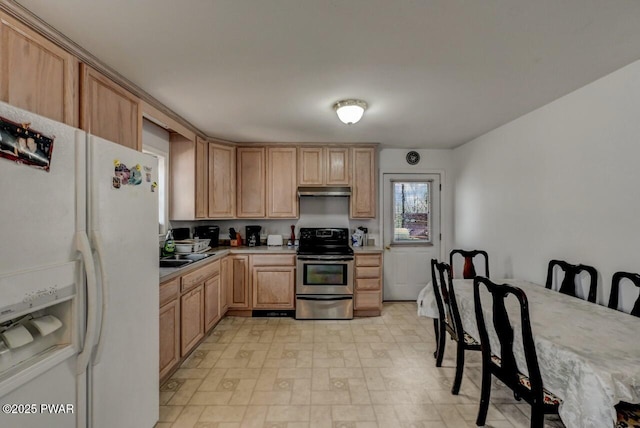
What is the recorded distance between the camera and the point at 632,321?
161 centimetres

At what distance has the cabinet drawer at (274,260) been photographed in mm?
3682

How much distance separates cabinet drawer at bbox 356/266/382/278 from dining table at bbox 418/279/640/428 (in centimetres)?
181

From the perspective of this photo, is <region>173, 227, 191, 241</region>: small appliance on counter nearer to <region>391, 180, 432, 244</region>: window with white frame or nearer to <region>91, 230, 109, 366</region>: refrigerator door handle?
<region>91, 230, 109, 366</region>: refrigerator door handle

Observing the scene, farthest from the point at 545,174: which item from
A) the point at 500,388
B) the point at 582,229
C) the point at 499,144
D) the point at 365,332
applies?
the point at 365,332

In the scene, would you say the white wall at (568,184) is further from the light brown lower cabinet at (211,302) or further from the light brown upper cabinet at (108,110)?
the light brown upper cabinet at (108,110)

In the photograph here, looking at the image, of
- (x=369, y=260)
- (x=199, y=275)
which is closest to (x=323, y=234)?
(x=369, y=260)

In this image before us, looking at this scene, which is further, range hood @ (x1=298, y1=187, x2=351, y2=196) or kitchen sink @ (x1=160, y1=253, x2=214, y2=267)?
range hood @ (x1=298, y1=187, x2=351, y2=196)

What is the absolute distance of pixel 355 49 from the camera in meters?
1.70

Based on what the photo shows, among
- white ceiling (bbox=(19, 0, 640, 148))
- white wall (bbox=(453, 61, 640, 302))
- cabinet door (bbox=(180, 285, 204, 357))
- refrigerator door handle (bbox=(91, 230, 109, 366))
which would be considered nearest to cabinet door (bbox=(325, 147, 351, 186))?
white ceiling (bbox=(19, 0, 640, 148))

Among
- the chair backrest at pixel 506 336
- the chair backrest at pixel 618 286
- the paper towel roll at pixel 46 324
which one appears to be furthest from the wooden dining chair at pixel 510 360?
the paper towel roll at pixel 46 324

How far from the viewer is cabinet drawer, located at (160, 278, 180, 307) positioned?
213 cm

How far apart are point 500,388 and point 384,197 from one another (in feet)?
8.98

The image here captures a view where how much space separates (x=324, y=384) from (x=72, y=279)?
6.19ft

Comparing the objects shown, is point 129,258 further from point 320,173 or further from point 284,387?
point 320,173
